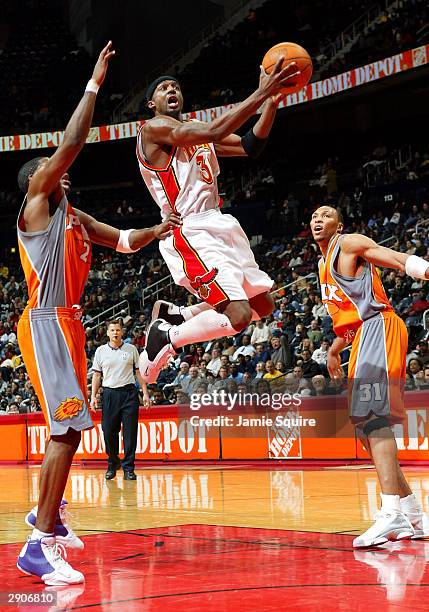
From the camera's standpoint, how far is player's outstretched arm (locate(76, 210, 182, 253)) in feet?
16.5

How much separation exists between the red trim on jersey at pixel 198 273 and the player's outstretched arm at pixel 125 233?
37cm

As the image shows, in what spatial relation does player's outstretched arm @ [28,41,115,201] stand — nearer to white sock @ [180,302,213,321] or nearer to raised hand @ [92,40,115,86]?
raised hand @ [92,40,115,86]

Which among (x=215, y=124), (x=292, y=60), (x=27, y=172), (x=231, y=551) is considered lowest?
(x=231, y=551)

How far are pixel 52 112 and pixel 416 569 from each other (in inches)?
973

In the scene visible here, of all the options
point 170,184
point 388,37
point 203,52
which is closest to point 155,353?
point 170,184

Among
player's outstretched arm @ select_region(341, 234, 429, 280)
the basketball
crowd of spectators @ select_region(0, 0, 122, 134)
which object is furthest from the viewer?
crowd of spectators @ select_region(0, 0, 122, 134)

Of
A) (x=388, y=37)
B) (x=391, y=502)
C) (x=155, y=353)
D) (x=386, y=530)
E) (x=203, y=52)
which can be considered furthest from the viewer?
(x=203, y=52)

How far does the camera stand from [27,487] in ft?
35.0

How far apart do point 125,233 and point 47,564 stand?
79.6 inches

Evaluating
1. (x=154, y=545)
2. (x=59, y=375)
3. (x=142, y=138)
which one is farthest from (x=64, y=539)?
(x=142, y=138)

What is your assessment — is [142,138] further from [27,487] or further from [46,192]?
[27,487]

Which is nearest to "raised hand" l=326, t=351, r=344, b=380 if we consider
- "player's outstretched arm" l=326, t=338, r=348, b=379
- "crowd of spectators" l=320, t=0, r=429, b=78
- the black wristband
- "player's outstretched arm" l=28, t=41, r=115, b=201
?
"player's outstretched arm" l=326, t=338, r=348, b=379

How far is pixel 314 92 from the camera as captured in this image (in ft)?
70.4

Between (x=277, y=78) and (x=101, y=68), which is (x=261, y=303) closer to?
(x=277, y=78)
